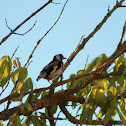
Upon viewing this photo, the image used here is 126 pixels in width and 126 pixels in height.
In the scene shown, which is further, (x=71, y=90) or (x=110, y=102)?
(x=71, y=90)

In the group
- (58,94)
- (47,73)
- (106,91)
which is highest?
(47,73)

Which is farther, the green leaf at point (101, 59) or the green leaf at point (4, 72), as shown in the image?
the green leaf at point (101, 59)

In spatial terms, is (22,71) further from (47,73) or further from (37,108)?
(47,73)

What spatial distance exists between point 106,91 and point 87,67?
0.42 m

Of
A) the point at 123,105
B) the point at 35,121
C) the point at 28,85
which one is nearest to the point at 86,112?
the point at 123,105

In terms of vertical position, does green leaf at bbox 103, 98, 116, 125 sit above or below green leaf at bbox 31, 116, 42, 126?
below

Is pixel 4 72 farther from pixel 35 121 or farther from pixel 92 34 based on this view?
pixel 92 34

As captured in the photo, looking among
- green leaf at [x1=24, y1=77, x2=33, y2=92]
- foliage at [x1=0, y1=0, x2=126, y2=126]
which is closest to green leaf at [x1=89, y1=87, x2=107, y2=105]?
foliage at [x1=0, y1=0, x2=126, y2=126]

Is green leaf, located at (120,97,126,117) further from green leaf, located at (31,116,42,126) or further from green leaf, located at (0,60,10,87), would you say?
green leaf, located at (0,60,10,87)

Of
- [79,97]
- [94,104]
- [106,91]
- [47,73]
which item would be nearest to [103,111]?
[94,104]

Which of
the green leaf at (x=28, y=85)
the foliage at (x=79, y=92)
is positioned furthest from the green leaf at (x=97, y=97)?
the green leaf at (x=28, y=85)

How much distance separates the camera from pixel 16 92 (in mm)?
2719

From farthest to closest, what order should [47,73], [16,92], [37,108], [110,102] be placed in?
[47,73] → [37,108] → [16,92] → [110,102]

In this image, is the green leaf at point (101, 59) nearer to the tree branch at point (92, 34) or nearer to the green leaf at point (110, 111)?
the tree branch at point (92, 34)
